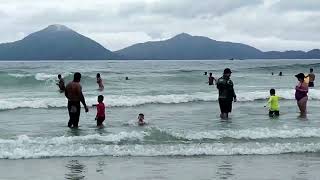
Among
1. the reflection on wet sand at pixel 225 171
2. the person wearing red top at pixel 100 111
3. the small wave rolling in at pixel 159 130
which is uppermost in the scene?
the person wearing red top at pixel 100 111

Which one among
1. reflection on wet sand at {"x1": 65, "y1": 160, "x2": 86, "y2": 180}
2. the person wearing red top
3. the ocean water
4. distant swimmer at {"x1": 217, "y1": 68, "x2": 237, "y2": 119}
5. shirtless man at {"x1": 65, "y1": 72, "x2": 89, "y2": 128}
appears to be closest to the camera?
reflection on wet sand at {"x1": 65, "y1": 160, "x2": 86, "y2": 180}

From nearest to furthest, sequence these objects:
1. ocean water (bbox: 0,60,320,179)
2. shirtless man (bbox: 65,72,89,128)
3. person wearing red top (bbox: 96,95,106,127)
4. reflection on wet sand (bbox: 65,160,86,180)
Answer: reflection on wet sand (bbox: 65,160,86,180) < ocean water (bbox: 0,60,320,179) < shirtless man (bbox: 65,72,89,128) < person wearing red top (bbox: 96,95,106,127)

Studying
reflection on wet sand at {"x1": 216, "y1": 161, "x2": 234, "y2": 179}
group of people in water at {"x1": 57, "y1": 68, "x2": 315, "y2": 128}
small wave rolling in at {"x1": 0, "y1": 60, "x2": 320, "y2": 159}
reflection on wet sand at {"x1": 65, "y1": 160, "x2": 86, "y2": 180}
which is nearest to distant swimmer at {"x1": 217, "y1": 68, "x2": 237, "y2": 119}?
group of people in water at {"x1": 57, "y1": 68, "x2": 315, "y2": 128}

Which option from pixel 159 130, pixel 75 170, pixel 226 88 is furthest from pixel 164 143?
pixel 226 88

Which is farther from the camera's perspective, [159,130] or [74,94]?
[74,94]

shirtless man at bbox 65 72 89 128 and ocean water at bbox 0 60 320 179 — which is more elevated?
shirtless man at bbox 65 72 89 128

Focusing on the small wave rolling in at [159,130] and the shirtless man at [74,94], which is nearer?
the small wave rolling in at [159,130]

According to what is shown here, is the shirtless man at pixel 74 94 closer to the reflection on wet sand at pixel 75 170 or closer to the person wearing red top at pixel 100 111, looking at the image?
the person wearing red top at pixel 100 111

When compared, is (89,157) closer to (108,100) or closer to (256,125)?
(256,125)

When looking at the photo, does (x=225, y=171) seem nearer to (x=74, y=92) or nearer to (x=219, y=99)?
(x=74, y=92)

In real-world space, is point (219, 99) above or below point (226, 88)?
below

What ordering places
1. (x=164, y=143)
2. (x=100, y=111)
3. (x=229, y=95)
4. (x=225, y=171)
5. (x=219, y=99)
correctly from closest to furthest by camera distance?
(x=225, y=171)
(x=164, y=143)
(x=100, y=111)
(x=229, y=95)
(x=219, y=99)

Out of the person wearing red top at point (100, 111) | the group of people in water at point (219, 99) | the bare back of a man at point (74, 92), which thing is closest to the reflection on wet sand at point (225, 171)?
the group of people in water at point (219, 99)

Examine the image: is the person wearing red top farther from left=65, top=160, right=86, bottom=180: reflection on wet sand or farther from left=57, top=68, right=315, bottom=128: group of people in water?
left=65, top=160, right=86, bottom=180: reflection on wet sand
